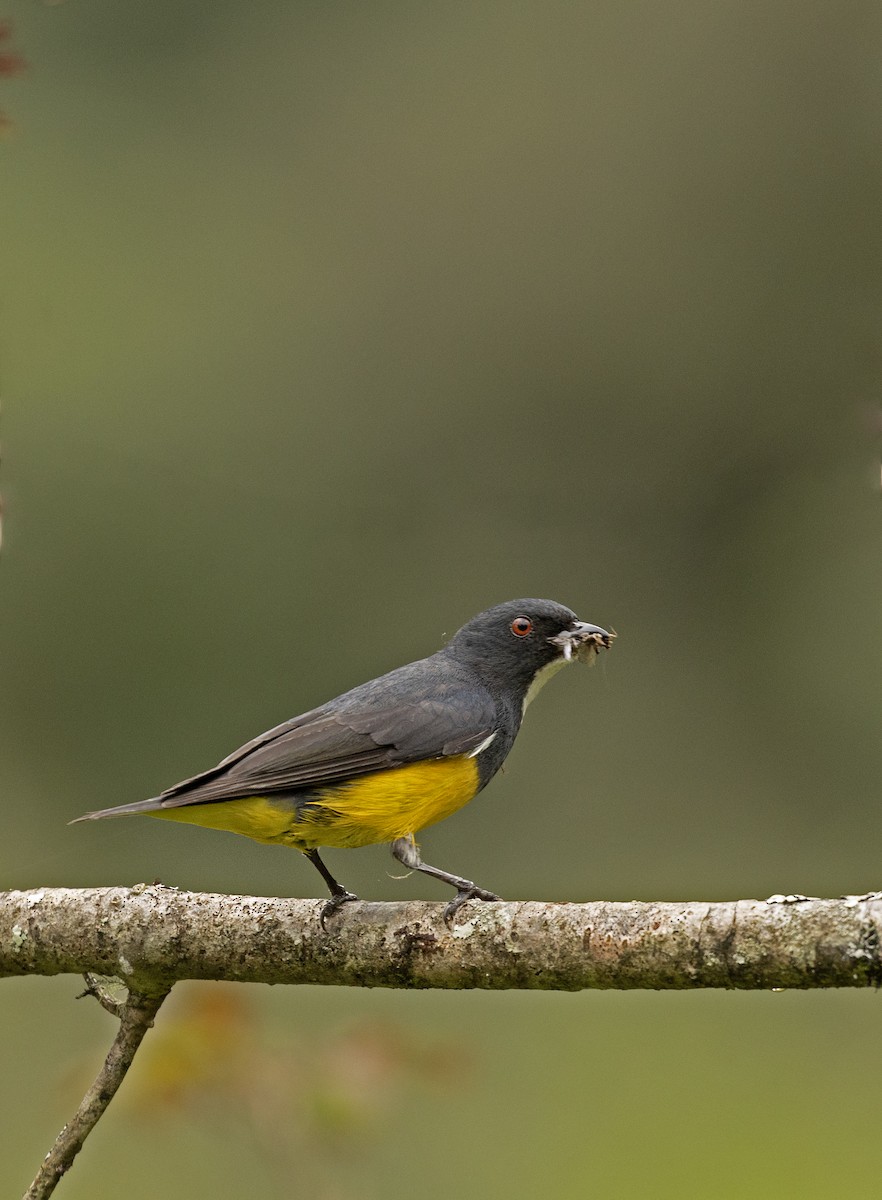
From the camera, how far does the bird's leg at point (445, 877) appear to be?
4.02m

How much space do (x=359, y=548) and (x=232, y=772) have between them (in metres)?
10.9

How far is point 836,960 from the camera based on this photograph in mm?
3260

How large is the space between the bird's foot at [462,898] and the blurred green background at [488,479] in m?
3.70

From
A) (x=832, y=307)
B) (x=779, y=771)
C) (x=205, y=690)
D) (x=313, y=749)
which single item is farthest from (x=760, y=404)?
(x=313, y=749)

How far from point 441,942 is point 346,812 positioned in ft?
3.32

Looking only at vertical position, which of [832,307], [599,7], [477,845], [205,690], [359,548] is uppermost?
[599,7]

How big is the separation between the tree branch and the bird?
12.8 inches

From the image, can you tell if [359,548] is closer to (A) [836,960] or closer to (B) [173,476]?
(B) [173,476]

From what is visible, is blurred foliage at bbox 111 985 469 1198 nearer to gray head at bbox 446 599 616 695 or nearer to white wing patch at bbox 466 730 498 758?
white wing patch at bbox 466 730 498 758

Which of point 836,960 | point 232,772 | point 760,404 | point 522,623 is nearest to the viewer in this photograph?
point 836,960

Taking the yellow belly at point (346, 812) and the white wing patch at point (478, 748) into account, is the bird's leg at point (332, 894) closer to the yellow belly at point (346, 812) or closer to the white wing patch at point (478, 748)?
the yellow belly at point (346, 812)

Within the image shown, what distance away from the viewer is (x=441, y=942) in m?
3.91

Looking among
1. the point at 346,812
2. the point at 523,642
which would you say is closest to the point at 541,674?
the point at 523,642

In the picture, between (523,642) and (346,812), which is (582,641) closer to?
(523,642)
